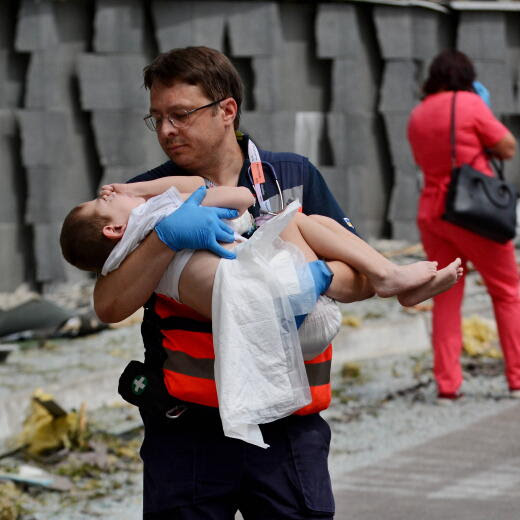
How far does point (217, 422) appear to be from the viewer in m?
3.03

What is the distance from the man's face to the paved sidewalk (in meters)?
2.38

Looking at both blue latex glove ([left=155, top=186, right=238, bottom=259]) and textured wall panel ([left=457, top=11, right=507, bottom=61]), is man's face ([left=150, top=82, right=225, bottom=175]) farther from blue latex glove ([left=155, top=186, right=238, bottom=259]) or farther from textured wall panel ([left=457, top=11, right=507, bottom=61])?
textured wall panel ([left=457, top=11, right=507, bottom=61])

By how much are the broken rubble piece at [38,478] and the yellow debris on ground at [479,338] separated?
3.69 meters

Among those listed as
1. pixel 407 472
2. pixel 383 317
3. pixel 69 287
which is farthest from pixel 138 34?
pixel 407 472

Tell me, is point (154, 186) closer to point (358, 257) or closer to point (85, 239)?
point (85, 239)

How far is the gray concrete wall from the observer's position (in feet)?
32.8

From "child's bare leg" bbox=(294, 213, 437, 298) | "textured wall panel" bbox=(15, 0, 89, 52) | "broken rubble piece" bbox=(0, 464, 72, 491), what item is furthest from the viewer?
"textured wall panel" bbox=(15, 0, 89, 52)

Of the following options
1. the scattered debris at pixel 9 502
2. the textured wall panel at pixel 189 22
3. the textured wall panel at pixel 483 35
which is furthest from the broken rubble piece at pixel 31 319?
the textured wall panel at pixel 483 35

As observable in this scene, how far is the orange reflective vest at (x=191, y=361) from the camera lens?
2969mm

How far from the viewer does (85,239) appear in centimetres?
296

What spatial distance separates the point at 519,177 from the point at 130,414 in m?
7.21

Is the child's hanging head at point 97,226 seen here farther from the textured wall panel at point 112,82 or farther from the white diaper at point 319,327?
the textured wall panel at point 112,82

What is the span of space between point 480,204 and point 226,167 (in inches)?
143

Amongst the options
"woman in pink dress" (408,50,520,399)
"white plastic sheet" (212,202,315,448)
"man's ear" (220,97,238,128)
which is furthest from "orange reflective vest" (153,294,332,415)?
"woman in pink dress" (408,50,520,399)
